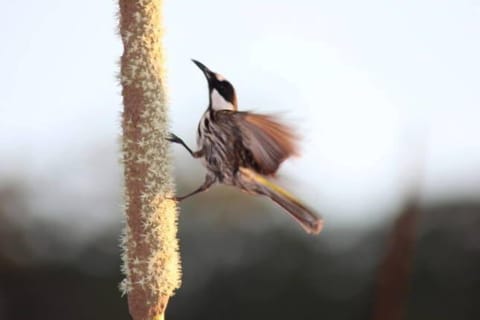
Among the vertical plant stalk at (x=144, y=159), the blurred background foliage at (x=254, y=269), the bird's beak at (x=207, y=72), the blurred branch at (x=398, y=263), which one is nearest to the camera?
the vertical plant stalk at (x=144, y=159)

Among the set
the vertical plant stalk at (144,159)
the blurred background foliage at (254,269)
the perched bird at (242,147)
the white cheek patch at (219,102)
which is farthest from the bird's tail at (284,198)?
the blurred background foliage at (254,269)

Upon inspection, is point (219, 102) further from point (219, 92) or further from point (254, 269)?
point (254, 269)

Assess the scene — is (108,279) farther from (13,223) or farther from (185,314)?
(13,223)

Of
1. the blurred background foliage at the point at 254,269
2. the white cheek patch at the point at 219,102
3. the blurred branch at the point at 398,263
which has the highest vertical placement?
the white cheek patch at the point at 219,102

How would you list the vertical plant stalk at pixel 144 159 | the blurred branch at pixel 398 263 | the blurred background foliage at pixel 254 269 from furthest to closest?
the blurred background foliage at pixel 254 269 < the blurred branch at pixel 398 263 < the vertical plant stalk at pixel 144 159

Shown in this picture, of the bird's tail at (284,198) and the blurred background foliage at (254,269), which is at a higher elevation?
the bird's tail at (284,198)

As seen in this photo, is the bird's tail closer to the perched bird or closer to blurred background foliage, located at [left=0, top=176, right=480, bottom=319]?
the perched bird

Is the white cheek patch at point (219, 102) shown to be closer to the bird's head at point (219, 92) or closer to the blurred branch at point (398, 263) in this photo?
the bird's head at point (219, 92)

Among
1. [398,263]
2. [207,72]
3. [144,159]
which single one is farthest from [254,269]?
[144,159]
